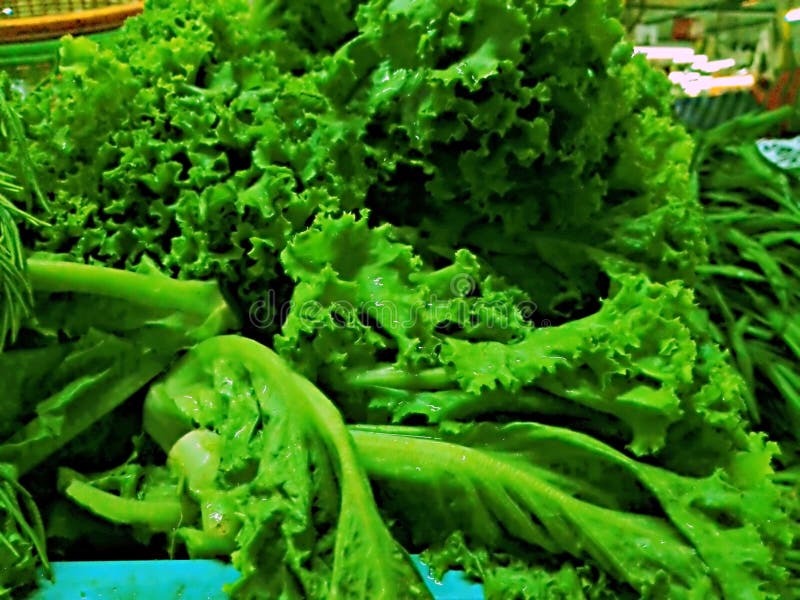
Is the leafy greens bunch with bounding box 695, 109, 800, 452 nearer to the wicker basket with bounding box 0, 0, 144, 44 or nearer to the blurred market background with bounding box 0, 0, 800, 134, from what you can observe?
the blurred market background with bounding box 0, 0, 800, 134

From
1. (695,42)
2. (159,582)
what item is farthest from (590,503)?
(695,42)

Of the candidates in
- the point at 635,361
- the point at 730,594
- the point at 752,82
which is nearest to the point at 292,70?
the point at 635,361

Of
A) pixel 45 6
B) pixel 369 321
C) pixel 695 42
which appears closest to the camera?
pixel 369 321

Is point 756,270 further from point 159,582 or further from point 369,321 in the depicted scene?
point 159,582

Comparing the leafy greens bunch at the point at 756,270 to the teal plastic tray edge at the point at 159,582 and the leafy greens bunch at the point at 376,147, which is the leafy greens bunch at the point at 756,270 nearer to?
the leafy greens bunch at the point at 376,147

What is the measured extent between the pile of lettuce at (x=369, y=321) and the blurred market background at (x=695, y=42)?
1.71 ft

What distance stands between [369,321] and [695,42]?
3140 millimetres

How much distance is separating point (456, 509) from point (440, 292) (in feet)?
1.35

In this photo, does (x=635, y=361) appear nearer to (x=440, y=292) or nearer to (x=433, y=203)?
(x=440, y=292)

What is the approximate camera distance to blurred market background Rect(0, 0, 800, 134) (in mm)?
2201

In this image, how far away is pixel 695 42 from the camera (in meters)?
3.80

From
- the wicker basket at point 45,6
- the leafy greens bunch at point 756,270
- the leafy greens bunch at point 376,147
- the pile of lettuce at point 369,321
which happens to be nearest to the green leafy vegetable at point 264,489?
the pile of lettuce at point 369,321

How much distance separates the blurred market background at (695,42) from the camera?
220 centimetres

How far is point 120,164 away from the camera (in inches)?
63.6
